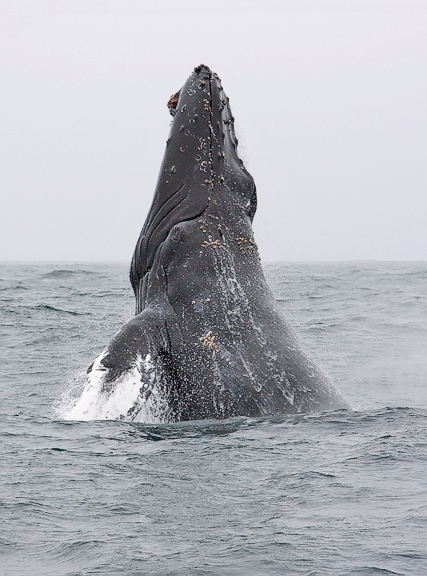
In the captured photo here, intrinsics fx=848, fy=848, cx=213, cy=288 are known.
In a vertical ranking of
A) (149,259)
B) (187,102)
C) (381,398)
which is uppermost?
(187,102)

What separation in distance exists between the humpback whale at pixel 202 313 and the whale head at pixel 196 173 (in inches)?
0.4

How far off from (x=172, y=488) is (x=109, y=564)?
1.25 metres

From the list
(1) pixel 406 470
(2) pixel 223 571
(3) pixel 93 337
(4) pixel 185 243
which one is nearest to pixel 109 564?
(2) pixel 223 571

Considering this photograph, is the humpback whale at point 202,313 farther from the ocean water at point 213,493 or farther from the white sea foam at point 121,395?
the ocean water at point 213,493

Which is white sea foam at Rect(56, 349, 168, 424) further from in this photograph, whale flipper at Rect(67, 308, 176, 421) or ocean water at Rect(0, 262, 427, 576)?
ocean water at Rect(0, 262, 427, 576)

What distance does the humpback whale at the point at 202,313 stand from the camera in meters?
7.61

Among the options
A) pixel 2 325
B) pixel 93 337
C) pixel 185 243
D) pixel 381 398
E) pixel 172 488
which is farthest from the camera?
pixel 2 325

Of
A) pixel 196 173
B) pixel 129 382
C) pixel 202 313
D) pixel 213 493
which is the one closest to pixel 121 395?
pixel 129 382

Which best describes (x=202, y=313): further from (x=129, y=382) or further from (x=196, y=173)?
(x=196, y=173)

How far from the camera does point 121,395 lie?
297 inches

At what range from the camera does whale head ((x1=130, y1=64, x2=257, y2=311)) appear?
29.2ft

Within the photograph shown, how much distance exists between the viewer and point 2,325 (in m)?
17.1

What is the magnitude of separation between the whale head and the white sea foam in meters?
1.73

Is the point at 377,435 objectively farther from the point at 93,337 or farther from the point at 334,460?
the point at 93,337
